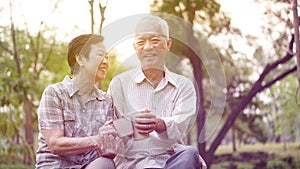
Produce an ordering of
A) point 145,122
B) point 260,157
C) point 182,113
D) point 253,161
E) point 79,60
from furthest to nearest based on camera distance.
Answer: point 260,157
point 253,161
point 79,60
point 182,113
point 145,122

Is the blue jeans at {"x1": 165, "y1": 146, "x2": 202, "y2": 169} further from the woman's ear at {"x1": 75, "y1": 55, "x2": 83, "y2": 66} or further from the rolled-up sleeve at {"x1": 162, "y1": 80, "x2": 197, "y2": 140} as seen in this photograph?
the woman's ear at {"x1": 75, "y1": 55, "x2": 83, "y2": 66}

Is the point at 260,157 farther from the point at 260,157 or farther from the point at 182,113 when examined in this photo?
the point at 182,113

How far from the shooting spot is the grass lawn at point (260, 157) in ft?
31.4

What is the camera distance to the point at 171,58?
67.8 inches

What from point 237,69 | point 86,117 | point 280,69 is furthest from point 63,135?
point 280,69

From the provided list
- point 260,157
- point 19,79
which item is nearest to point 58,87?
point 19,79

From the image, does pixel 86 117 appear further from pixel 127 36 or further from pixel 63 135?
pixel 127 36

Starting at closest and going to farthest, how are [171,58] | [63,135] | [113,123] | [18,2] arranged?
[113,123], [63,135], [171,58], [18,2]

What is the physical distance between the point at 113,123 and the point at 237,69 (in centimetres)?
869

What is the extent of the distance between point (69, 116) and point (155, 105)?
0.29m


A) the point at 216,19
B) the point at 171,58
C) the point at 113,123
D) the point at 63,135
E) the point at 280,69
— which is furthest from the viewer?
the point at 280,69

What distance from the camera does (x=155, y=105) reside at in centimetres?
161

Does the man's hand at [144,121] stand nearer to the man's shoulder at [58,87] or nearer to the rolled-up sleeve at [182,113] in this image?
the rolled-up sleeve at [182,113]

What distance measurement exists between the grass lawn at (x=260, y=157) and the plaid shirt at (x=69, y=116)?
7871 mm
